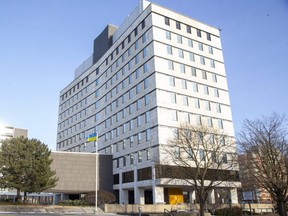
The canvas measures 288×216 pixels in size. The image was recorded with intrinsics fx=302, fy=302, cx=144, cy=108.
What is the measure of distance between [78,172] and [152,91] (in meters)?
24.7

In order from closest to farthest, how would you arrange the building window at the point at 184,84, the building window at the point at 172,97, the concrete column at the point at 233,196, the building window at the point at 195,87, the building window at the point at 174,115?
the building window at the point at 174,115 < the building window at the point at 172,97 < the building window at the point at 184,84 < the concrete column at the point at 233,196 < the building window at the point at 195,87

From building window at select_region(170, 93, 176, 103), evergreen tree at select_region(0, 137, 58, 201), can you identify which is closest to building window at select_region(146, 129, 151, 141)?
building window at select_region(170, 93, 176, 103)

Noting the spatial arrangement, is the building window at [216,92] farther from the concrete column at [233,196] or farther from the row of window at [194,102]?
the concrete column at [233,196]

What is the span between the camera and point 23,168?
149 feet

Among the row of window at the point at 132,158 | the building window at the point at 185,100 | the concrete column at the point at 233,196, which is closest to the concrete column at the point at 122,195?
the row of window at the point at 132,158

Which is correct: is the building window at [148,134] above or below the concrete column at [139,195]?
above

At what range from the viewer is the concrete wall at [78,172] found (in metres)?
64.1

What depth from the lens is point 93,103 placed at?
84.0 metres

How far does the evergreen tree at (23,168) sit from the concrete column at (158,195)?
1761cm

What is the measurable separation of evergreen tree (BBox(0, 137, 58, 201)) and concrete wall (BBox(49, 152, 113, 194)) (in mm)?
16622

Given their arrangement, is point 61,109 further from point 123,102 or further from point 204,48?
point 204,48

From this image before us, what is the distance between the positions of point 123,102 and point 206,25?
86.1 feet

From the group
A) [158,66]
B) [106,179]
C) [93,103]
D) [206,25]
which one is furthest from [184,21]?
[106,179]

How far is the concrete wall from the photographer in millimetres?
64125
